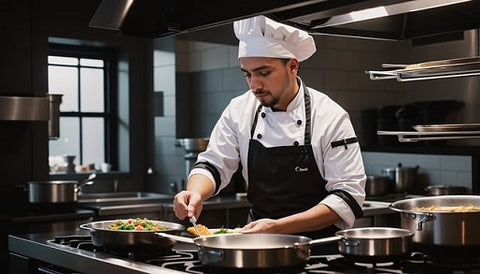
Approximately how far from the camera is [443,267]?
1.91 meters

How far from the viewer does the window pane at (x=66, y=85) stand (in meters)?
5.64

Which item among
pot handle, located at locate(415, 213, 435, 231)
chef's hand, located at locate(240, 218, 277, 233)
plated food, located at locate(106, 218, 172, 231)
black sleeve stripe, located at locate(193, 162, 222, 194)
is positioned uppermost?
black sleeve stripe, located at locate(193, 162, 222, 194)

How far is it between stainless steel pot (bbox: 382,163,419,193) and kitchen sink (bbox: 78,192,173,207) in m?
1.69

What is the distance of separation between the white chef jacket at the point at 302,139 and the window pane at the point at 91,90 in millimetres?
3219

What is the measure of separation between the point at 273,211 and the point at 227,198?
243 cm

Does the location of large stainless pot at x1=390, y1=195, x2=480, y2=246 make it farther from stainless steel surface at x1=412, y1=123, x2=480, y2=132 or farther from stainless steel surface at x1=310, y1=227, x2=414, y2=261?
stainless steel surface at x1=412, y1=123, x2=480, y2=132

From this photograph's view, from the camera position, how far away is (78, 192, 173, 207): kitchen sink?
16.2 feet

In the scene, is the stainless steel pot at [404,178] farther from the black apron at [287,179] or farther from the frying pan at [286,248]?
the frying pan at [286,248]

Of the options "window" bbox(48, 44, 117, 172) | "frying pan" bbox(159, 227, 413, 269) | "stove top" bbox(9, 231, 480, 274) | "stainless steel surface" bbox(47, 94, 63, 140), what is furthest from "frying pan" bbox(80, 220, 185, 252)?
"window" bbox(48, 44, 117, 172)

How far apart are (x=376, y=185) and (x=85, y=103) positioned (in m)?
2.53

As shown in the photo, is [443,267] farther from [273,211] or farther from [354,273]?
[273,211]

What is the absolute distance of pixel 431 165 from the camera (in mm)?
5137

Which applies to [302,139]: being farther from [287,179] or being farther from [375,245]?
[375,245]

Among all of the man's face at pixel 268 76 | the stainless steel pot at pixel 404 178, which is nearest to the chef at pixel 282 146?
the man's face at pixel 268 76
